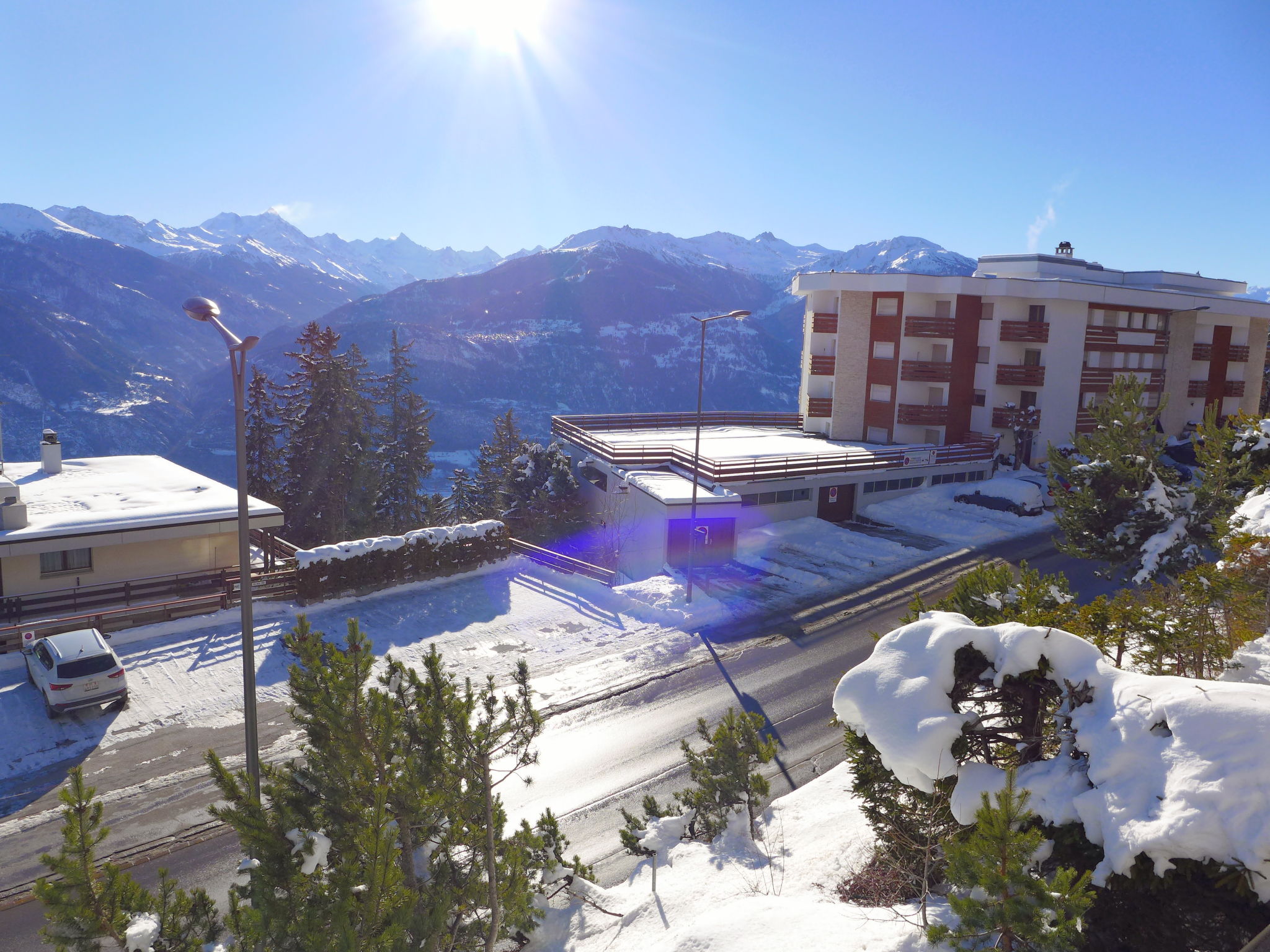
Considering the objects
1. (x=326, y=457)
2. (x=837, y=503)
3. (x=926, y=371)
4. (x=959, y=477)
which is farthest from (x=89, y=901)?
(x=926, y=371)

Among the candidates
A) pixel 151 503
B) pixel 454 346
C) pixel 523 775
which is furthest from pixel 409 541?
pixel 454 346

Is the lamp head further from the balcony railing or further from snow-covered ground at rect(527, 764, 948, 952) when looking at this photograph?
the balcony railing

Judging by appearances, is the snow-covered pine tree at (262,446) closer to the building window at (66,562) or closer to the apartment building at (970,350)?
the building window at (66,562)

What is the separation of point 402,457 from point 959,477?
105ft

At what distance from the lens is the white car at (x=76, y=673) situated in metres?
16.7

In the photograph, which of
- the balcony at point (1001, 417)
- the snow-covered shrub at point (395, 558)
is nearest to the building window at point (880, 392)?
the balcony at point (1001, 417)

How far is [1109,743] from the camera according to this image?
6680 millimetres

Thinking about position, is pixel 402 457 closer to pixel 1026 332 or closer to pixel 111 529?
pixel 111 529

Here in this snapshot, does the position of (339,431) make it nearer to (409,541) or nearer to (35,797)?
(409,541)

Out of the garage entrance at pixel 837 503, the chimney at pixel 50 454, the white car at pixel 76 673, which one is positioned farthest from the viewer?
the garage entrance at pixel 837 503

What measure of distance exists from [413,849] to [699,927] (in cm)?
335

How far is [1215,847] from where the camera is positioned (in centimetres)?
570

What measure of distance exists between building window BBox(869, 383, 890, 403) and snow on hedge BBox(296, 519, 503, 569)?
89.6ft

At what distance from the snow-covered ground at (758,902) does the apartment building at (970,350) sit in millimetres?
35069
